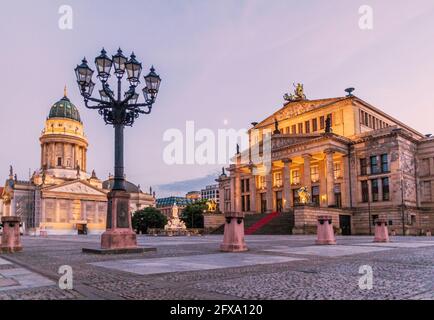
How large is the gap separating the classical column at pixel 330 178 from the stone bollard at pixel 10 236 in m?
40.5

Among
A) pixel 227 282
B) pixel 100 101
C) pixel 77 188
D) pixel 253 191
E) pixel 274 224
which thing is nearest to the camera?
pixel 227 282

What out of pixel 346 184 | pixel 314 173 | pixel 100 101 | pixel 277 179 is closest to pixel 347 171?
pixel 346 184

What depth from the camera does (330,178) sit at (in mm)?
51750

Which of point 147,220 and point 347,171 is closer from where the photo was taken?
point 347,171

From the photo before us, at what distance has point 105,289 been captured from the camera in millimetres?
6680

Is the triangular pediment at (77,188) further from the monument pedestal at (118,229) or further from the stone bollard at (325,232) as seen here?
the monument pedestal at (118,229)

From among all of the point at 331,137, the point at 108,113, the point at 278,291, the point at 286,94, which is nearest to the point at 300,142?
the point at 331,137

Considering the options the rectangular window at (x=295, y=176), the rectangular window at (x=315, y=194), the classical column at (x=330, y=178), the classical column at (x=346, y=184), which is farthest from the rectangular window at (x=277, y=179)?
the classical column at (x=330, y=178)

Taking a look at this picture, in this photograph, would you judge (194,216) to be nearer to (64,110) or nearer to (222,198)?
(222,198)

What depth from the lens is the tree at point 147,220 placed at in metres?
83.1

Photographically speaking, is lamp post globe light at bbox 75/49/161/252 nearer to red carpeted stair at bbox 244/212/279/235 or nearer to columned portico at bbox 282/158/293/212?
red carpeted stair at bbox 244/212/279/235

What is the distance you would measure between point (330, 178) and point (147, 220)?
4437cm

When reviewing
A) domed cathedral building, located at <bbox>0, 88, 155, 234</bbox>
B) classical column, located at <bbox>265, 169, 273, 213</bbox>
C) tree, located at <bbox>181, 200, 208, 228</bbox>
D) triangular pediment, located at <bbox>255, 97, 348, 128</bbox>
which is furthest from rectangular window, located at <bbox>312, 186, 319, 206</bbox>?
domed cathedral building, located at <bbox>0, 88, 155, 234</bbox>

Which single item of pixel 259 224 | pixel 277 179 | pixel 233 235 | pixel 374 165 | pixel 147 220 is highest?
pixel 374 165
